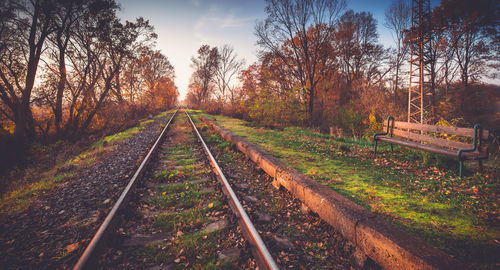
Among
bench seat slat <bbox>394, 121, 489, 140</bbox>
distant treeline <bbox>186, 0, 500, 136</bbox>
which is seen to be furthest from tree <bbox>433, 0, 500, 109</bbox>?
bench seat slat <bbox>394, 121, 489, 140</bbox>

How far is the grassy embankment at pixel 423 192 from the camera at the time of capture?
2129 mm

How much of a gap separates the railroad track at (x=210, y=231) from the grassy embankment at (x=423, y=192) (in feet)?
3.33

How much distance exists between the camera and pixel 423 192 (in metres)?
3.36

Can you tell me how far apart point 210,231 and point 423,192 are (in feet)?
11.9

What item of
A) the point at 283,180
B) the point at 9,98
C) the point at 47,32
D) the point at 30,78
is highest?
the point at 47,32

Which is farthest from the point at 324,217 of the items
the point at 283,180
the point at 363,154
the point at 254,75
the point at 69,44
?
the point at 254,75

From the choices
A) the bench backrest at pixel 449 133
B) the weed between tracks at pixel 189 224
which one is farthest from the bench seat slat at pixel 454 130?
the weed between tracks at pixel 189 224

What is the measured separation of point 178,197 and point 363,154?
5.30 metres

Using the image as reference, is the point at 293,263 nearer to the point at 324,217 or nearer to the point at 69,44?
the point at 324,217

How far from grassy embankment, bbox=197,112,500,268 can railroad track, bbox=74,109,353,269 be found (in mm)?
1015

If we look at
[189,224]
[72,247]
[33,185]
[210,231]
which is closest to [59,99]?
[33,185]

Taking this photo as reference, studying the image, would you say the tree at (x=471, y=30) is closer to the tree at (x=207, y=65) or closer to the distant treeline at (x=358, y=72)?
the distant treeline at (x=358, y=72)

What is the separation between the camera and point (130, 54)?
13555 millimetres

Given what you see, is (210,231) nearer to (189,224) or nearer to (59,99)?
(189,224)
